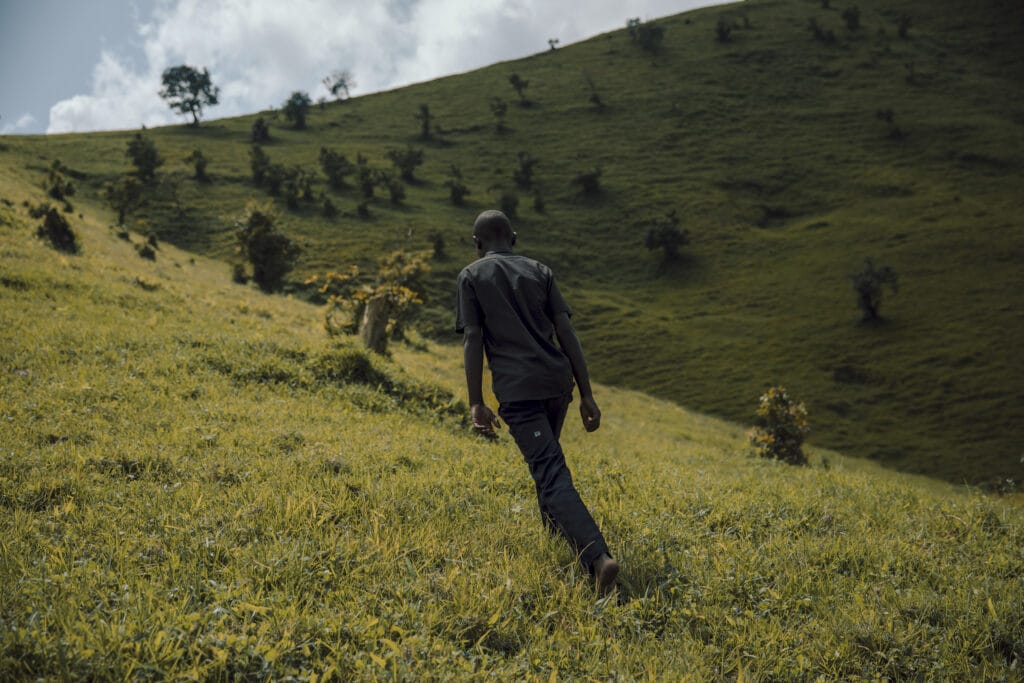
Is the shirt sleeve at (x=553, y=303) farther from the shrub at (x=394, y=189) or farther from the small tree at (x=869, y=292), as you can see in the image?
the shrub at (x=394, y=189)

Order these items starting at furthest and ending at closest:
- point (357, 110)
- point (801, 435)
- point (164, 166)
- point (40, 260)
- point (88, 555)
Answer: point (357, 110)
point (164, 166)
point (801, 435)
point (40, 260)
point (88, 555)

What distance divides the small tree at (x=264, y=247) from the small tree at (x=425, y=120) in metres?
57.8

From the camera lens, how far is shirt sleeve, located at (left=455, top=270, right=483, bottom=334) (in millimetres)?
4984

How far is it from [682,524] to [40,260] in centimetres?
1913

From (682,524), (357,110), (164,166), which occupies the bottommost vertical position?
(682,524)

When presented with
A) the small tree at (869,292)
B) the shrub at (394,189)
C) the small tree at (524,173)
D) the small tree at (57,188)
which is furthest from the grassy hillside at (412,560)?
the small tree at (524,173)

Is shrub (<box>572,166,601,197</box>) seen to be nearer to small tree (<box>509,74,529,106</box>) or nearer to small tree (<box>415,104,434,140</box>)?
small tree (<box>415,104,434,140</box>)

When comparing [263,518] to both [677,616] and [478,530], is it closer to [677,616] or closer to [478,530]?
[478,530]

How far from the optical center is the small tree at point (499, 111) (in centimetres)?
9581

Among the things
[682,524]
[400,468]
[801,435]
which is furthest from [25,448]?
[801,435]

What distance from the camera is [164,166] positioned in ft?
244

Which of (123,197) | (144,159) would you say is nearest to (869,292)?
(123,197)

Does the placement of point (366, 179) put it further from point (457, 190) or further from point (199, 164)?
point (199, 164)

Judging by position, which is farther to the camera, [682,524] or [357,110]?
[357,110]
